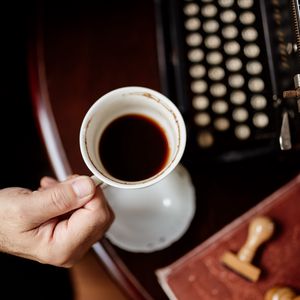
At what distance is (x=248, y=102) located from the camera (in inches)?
41.7

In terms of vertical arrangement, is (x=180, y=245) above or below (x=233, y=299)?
above

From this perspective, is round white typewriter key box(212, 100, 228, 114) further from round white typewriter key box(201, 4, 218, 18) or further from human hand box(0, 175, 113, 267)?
human hand box(0, 175, 113, 267)

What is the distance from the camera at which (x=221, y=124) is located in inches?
41.6

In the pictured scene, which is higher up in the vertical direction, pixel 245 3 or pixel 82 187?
pixel 245 3

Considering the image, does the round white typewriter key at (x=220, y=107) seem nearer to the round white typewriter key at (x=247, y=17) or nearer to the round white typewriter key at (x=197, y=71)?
the round white typewriter key at (x=197, y=71)

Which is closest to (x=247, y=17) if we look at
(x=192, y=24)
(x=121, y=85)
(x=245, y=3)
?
(x=245, y=3)

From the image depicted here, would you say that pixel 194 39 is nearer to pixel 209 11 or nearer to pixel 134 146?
pixel 209 11

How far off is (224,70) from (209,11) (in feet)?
0.49

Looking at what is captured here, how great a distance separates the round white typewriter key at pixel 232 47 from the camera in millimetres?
1074

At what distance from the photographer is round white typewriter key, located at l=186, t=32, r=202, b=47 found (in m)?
1.07

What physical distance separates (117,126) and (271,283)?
513 mm

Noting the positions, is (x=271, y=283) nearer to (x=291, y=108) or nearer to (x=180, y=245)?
(x=180, y=245)

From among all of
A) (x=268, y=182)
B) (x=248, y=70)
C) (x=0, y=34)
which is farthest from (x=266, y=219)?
(x=0, y=34)

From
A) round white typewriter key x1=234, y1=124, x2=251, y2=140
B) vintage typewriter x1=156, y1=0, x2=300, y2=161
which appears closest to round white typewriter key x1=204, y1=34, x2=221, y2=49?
vintage typewriter x1=156, y1=0, x2=300, y2=161
